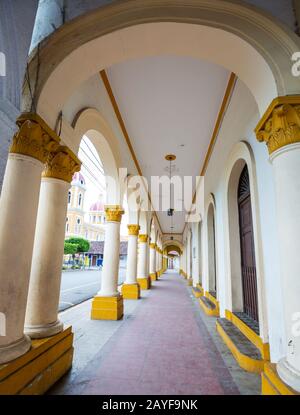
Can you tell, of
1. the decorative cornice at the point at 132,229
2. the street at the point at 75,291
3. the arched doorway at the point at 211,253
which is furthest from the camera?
the decorative cornice at the point at 132,229

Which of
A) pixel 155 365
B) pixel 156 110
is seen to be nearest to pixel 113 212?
pixel 156 110

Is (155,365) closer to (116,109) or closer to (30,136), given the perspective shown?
(30,136)

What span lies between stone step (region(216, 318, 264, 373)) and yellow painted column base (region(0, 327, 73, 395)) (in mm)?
2298

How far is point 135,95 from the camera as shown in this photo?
4.53m

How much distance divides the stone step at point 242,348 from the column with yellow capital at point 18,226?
2.69 m

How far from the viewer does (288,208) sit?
82.0 inches

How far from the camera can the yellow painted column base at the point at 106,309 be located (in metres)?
5.45

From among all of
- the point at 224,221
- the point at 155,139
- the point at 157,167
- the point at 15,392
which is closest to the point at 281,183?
the point at 15,392

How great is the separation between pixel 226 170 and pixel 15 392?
16.1 ft

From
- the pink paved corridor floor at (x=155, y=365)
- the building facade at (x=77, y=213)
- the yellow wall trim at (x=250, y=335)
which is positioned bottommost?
the pink paved corridor floor at (x=155, y=365)

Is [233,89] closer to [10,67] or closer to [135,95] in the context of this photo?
[135,95]

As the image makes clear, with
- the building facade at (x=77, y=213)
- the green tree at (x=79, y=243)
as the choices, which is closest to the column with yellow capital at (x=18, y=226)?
the green tree at (x=79, y=243)

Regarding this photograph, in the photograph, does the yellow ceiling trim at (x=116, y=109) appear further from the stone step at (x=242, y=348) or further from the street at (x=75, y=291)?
the street at (x=75, y=291)

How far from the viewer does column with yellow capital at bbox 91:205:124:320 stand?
5.47 metres
